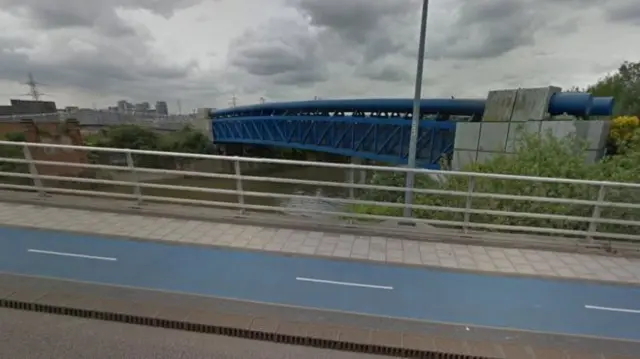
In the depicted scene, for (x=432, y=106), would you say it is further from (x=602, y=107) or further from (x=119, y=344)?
(x=119, y=344)

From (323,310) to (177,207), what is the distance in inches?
146

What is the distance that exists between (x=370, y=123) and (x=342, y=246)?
25227 mm

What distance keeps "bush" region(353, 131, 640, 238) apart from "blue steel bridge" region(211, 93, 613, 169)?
6050mm

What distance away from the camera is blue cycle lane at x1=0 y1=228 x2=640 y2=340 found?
3283 mm

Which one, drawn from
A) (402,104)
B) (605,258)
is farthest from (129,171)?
(402,104)

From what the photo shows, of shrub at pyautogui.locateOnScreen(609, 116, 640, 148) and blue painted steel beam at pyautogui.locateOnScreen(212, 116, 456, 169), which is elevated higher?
shrub at pyautogui.locateOnScreen(609, 116, 640, 148)

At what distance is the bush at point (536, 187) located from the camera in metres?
5.89

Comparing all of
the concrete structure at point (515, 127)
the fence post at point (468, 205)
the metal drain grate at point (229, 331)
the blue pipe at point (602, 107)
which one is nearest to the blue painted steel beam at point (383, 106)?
the concrete structure at point (515, 127)

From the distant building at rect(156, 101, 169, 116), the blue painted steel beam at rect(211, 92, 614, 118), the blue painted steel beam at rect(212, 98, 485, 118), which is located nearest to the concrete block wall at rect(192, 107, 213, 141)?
the blue painted steel beam at rect(211, 92, 614, 118)

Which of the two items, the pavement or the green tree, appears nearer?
the pavement

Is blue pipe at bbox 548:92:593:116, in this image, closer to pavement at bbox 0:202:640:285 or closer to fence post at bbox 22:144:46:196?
pavement at bbox 0:202:640:285

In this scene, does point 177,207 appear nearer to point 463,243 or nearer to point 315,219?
point 315,219

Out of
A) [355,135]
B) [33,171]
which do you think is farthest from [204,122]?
[33,171]

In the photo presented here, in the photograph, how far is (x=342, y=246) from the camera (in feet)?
15.5
